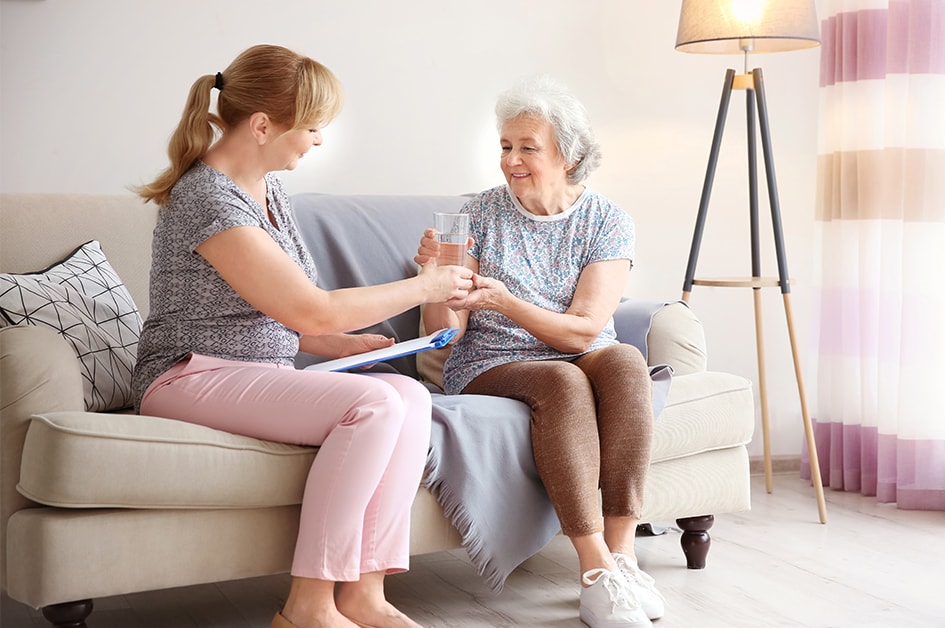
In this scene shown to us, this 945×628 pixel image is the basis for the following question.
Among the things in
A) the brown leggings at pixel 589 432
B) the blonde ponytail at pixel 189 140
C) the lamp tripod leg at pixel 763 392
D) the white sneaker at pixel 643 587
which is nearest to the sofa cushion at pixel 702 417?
the brown leggings at pixel 589 432

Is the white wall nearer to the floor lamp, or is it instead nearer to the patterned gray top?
the floor lamp

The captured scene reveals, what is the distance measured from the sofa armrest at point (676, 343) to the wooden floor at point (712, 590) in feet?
1.59

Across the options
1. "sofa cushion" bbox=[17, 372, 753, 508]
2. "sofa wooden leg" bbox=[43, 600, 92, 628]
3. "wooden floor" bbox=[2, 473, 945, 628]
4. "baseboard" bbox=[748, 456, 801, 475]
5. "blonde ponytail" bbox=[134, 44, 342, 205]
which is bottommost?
"baseboard" bbox=[748, 456, 801, 475]

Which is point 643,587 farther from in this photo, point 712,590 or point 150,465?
point 150,465

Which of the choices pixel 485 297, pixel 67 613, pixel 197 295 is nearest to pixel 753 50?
pixel 485 297

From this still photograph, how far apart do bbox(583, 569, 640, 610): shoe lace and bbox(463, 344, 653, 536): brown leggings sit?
8 centimetres

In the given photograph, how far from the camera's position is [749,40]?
309 centimetres

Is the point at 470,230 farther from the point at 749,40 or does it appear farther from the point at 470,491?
the point at 749,40

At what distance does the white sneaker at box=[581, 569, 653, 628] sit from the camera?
2.07 meters

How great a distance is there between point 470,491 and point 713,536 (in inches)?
41.4

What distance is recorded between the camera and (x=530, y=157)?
251 centimetres

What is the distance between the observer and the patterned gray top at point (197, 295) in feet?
6.36

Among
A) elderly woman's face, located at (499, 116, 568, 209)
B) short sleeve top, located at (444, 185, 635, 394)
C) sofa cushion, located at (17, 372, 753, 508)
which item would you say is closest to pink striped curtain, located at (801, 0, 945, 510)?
short sleeve top, located at (444, 185, 635, 394)

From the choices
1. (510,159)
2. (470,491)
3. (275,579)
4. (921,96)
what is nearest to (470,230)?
(510,159)
